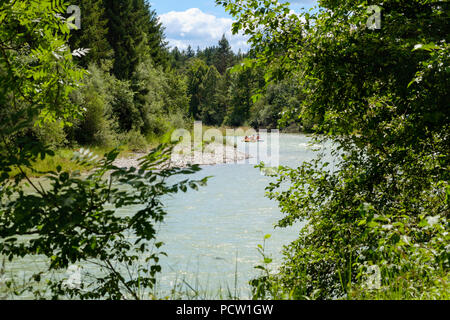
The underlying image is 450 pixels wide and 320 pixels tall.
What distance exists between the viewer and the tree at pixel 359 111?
13.7ft

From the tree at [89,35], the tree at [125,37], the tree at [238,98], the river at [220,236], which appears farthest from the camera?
the tree at [238,98]

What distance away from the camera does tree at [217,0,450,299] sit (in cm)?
418

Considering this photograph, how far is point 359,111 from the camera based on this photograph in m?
4.88

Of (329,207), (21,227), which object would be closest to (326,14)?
(329,207)

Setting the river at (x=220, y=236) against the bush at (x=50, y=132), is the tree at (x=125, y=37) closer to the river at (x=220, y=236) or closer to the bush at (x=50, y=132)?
the bush at (x=50, y=132)

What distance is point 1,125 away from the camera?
2.50 metres

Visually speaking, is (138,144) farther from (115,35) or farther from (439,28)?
(439,28)

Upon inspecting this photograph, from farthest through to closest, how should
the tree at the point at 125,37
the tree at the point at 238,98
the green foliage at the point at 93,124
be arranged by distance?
the tree at the point at 238,98, the tree at the point at 125,37, the green foliage at the point at 93,124

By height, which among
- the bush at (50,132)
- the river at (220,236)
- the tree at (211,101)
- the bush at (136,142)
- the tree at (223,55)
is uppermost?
the tree at (223,55)

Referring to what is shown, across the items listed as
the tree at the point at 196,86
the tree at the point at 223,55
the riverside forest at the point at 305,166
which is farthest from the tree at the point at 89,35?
the tree at the point at 223,55

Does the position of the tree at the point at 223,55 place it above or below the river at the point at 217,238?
above

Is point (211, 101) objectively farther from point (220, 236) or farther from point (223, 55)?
point (220, 236)

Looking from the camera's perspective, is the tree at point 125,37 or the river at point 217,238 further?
the tree at point 125,37

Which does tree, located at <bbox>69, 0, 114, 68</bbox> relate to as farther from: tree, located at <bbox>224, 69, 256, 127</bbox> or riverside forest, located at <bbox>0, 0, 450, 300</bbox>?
tree, located at <bbox>224, 69, 256, 127</bbox>
